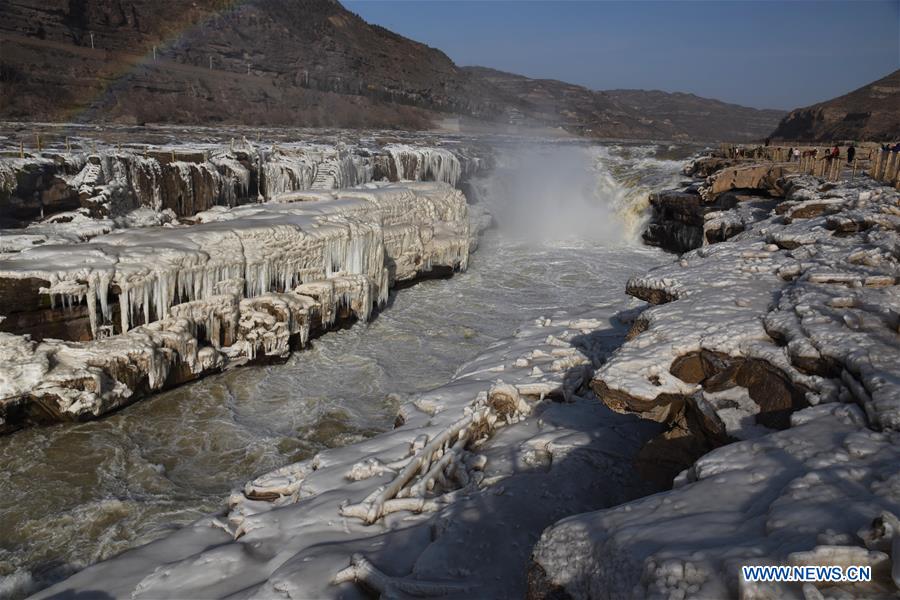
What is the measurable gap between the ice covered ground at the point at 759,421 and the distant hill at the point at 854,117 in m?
45.9

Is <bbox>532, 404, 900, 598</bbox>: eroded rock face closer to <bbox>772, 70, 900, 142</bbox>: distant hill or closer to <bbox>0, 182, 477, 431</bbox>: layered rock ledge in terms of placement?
<bbox>0, 182, 477, 431</bbox>: layered rock ledge

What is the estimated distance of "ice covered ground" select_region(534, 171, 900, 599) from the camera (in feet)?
7.48

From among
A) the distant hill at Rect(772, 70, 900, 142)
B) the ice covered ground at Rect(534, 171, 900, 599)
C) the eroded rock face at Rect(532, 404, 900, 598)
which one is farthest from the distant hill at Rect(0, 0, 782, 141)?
the eroded rock face at Rect(532, 404, 900, 598)

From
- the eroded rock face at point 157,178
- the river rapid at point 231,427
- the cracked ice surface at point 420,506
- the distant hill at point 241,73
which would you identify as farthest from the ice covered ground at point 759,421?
the distant hill at point 241,73

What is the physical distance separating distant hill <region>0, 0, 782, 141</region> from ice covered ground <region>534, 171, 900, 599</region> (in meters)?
38.9

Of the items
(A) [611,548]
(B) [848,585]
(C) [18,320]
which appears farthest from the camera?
(C) [18,320]

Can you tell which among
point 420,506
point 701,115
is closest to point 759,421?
point 420,506

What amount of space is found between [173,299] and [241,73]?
53.5 metres

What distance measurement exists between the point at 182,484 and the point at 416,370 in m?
4.35

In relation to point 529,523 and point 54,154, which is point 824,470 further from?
point 54,154

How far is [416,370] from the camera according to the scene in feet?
33.1

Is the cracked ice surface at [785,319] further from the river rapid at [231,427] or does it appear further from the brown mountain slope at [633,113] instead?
the brown mountain slope at [633,113]

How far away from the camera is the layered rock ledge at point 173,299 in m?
7.55

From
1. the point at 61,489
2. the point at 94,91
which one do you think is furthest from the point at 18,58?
the point at 61,489
